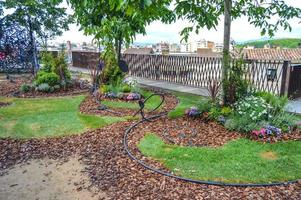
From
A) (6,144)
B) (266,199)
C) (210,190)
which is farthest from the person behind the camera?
(6,144)

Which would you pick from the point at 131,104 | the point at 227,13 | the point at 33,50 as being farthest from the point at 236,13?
the point at 33,50

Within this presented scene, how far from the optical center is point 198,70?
9031mm

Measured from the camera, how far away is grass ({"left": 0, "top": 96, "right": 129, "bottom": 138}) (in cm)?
491

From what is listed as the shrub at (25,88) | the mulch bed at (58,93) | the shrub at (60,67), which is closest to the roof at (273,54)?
→ the mulch bed at (58,93)

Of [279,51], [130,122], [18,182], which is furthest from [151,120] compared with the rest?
[279,51]

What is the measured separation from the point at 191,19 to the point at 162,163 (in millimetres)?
3111

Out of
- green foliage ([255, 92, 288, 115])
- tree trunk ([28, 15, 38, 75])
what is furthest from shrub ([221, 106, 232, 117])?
tree trunk ([28, 15, 38, 75])

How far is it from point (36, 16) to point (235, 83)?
1059 cm

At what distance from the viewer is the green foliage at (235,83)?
16.5 ft

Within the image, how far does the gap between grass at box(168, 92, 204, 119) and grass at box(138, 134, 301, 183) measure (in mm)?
1481

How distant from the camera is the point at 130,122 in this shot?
526 centimetres

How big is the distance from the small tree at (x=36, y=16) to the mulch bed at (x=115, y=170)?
7.64 m

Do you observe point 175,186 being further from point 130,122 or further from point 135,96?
point 135,96

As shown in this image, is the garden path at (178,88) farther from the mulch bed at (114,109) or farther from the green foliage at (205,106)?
the green foliage at (205,106)
